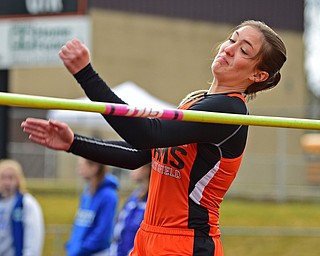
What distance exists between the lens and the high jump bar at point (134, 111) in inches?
117

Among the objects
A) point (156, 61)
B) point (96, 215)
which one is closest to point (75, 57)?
point (96, 215)

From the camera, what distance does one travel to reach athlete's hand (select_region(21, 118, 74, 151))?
3553 millimetres

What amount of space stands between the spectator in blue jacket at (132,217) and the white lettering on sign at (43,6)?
2.03 m

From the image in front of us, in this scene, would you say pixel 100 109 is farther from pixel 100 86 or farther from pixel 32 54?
pixel 32 54

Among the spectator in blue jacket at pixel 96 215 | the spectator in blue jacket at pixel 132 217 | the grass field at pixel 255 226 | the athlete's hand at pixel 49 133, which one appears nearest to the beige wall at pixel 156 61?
the grass field at pixel 255 226

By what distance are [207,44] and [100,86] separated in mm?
27939

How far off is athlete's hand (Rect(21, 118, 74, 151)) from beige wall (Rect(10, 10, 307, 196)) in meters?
24.7

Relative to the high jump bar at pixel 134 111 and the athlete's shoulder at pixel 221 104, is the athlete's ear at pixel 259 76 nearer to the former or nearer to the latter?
the athlete's shoulder at pixel 221 104

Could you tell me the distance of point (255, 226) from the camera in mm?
14688

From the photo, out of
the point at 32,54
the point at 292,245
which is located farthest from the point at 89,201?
the point at 292,245

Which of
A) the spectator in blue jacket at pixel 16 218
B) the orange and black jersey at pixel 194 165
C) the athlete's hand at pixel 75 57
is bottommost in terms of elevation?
the spectator in blue jacket at pixel 16 218

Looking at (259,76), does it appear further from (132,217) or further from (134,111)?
(132,217)

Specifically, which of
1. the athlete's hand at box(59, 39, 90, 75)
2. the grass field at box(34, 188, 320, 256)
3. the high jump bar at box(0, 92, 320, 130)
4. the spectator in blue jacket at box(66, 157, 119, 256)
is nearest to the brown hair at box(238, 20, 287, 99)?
the high jump bar at box(0, 92, 320, 130)

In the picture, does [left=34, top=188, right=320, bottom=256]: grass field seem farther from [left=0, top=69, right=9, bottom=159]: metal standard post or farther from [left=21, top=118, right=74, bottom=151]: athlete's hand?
[left=21, top=118, right=74, bottom=151]: athlete's hand
